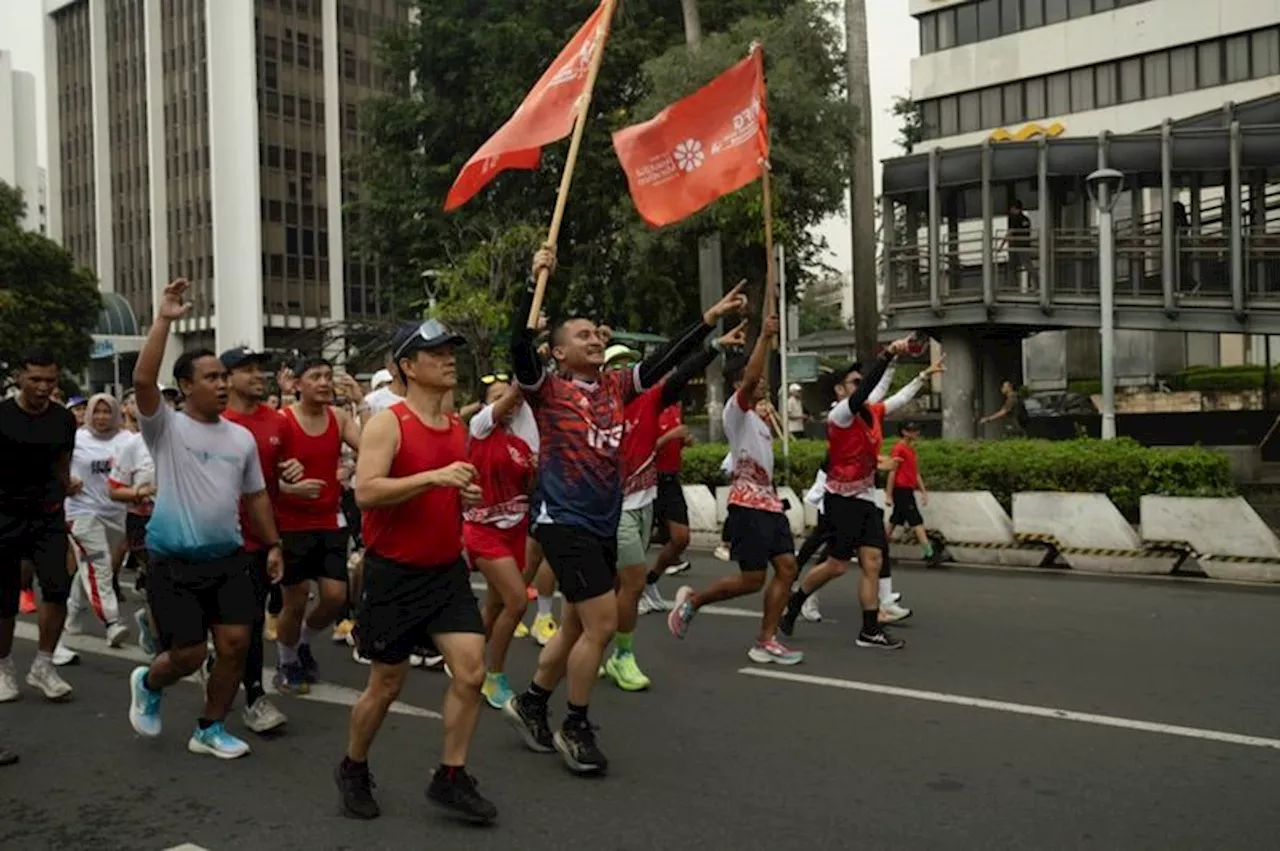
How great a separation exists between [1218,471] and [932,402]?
1016 inches

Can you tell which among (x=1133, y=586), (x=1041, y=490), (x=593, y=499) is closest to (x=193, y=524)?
(x=593, y=499)

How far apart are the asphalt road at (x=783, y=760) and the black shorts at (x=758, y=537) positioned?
647 mm

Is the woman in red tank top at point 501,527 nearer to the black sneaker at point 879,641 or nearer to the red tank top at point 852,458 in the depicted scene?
the red tank top at point 852,458

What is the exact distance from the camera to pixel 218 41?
61375 millimetres

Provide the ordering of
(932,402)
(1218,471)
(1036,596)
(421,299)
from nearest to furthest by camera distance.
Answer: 1. (1036,596)
2. (1218,471)
3. (421,299)
4. (932,402)

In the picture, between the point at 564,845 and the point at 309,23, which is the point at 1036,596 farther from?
the point at 309,23

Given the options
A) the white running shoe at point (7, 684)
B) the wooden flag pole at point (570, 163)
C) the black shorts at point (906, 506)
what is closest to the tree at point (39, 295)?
the black shorts at point (906, 506)

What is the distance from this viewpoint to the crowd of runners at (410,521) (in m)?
4.66

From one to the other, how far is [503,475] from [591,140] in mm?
18397

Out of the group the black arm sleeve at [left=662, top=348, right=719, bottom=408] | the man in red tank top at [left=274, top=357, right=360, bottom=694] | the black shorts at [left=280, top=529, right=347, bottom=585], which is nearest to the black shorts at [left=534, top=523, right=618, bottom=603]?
the black arm sleeve at [left=662, top=348, right=719, bottom=408]

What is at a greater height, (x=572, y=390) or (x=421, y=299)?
(x=421, y=299)

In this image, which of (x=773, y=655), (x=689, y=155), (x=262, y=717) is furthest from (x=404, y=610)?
(x=689, y=155)

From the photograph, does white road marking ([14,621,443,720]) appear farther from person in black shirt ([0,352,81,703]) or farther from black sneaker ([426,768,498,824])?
black sneaker ([426,768,498,824])

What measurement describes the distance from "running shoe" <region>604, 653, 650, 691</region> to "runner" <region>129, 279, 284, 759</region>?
2.09 metres
